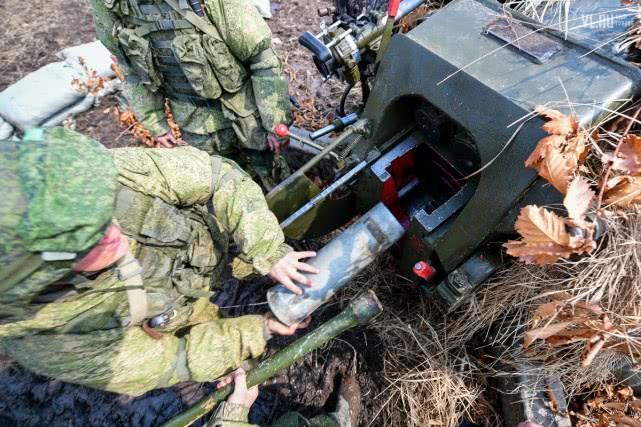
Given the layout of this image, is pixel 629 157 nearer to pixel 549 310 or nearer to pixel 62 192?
pixel 549 310

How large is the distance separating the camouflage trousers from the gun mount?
3.19 feet

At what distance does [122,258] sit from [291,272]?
2.50ft

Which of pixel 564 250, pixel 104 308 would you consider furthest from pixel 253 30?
pixel 564 250

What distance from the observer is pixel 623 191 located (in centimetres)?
151

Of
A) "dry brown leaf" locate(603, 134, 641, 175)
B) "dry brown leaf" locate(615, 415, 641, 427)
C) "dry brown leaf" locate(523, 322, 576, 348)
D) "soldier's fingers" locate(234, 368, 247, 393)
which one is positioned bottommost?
"dry brown leaf" locate(615, 415, 641, 427)

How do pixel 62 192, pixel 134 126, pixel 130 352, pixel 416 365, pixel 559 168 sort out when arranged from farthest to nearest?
pixel 134 126 → pixel 416 365 → pixel 130 352 → pixel 559 168 → pixel 62 192

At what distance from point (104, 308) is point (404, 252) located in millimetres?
1539

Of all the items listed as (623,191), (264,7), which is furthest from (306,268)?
→ (264,7)

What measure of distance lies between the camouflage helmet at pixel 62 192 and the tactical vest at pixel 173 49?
1.51m

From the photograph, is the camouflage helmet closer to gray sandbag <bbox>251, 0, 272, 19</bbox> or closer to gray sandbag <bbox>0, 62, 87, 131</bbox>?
gray sandbag <bbox>0, 62, 87, 131</bbox>

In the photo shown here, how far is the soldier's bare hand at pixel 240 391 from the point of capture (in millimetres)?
2059

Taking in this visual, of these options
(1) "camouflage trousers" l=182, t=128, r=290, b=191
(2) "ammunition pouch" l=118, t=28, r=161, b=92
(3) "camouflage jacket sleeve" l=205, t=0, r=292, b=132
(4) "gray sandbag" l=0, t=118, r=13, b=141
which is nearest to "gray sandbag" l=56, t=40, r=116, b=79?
(4) "gray sandbag" l=0, t=118, r=13, b=141

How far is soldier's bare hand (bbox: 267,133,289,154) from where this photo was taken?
3184mm

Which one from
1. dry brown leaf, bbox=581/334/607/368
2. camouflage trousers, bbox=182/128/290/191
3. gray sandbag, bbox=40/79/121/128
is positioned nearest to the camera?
dry brown leaf, bbox=581/334/607/368
